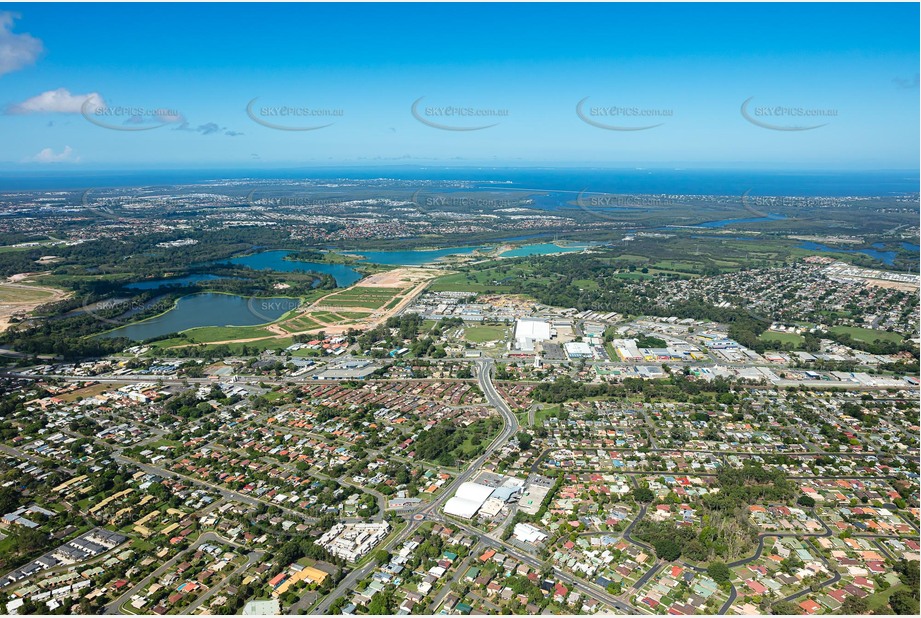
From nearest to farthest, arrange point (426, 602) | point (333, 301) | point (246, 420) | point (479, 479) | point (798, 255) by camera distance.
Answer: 1. point (426, 602)
2. point (479, 479)
3. point (246, 420)
4. point (333, 301)
5. point (798, 255)

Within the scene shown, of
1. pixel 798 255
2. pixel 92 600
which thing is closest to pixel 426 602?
pixel 92 600

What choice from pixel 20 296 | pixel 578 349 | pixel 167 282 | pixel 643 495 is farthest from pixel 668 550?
pixel 20 296

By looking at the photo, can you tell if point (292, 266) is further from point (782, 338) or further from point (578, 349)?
point (782, 338)

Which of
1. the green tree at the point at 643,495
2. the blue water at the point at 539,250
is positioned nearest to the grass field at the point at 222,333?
the green tree at the point at 643,495

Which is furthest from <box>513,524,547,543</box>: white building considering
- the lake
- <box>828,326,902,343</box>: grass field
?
the lake

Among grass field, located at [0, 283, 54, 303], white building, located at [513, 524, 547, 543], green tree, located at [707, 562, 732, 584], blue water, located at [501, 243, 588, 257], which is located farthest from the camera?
blue water, located at [501, 243, 588, 257]

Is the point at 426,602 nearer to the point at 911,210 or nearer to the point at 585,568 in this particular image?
the point at 585,568

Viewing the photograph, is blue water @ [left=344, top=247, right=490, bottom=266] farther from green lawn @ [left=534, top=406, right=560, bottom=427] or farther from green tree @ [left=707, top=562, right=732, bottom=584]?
green tree @ [left=707, top=562, right=732, bottom=584]
